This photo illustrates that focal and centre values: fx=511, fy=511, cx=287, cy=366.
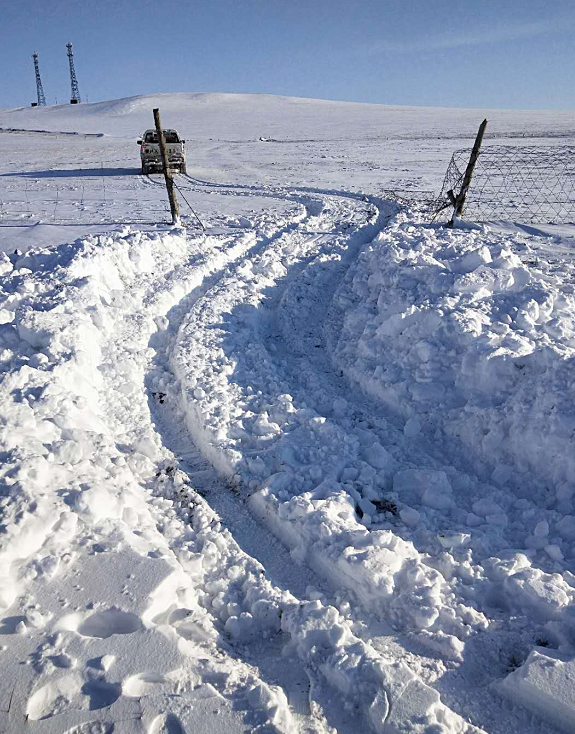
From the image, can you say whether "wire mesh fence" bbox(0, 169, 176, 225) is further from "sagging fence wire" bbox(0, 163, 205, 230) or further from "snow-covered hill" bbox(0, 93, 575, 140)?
"snow-covered hill" bbox(0, 93, 575, 140)

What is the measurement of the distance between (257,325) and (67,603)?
5072 millimetres

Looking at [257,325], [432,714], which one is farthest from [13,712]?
[257,325]

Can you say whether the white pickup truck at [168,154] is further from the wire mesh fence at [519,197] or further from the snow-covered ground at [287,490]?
the snow-covered ground at [287,490]

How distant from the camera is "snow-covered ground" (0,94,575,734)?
275 centimetres

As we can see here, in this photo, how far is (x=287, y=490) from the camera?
171 inches

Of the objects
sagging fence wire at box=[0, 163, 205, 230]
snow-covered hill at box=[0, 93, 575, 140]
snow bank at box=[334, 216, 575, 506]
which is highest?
snow-covered hill at box=[0, 93, 575, 140]

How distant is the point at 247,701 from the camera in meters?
2.66

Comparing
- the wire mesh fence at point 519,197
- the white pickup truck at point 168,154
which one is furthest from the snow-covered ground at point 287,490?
the white pickup truck at point 168,154

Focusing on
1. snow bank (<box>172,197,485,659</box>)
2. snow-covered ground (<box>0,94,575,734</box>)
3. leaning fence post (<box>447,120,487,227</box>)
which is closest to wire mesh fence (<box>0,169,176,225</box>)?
snow-covered ground (<box>0,94,575,734</box>)

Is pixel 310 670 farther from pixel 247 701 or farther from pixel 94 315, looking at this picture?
pixel 94 315

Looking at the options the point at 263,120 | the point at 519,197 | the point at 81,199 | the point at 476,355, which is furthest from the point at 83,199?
the point at 263,120

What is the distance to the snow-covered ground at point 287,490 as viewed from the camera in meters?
2.75

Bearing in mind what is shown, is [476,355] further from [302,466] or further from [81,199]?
[81,199]

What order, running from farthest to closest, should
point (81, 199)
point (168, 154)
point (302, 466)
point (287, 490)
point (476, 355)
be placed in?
point (168, 154) → point (81, 199) → point (476, 355) → point (302, 466) → point (287, 490)
